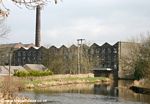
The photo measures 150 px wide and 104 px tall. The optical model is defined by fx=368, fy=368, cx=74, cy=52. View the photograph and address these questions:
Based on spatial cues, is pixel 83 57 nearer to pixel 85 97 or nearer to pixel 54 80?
pixel 54 80

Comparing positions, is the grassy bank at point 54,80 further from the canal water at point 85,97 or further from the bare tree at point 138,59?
the canal water at point 85,97

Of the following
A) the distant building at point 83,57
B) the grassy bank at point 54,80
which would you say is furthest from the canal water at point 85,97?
the distant building at point 83,57

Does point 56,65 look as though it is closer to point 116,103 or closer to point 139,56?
point 139,56

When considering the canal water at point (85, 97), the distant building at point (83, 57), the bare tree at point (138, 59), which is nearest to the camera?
the canal water at point (85, 97)

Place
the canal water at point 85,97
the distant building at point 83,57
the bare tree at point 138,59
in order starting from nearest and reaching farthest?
the canal water at point 85,97 → the bare tree at point 138,59 → the distant building at point 83,57

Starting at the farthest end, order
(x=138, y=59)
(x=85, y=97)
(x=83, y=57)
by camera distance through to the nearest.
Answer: (x=83, y=57) < (x=138, y=59) < (x=85, y=97)

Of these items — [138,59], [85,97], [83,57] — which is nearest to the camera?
[85,97]

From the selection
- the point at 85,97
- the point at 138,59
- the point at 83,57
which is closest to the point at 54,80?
the point at 138,59

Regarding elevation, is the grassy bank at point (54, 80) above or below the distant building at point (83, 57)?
below

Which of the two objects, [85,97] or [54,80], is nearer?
→ [85,97]

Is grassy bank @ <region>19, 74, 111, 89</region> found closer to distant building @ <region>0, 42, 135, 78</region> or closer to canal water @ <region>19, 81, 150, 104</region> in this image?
distant building @ <region>0, 42, 135, 78</region>

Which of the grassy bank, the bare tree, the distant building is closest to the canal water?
the bare tree

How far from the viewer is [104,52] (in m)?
100

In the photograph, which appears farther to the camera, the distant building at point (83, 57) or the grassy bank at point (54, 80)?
the distant building at point (83, 57)
